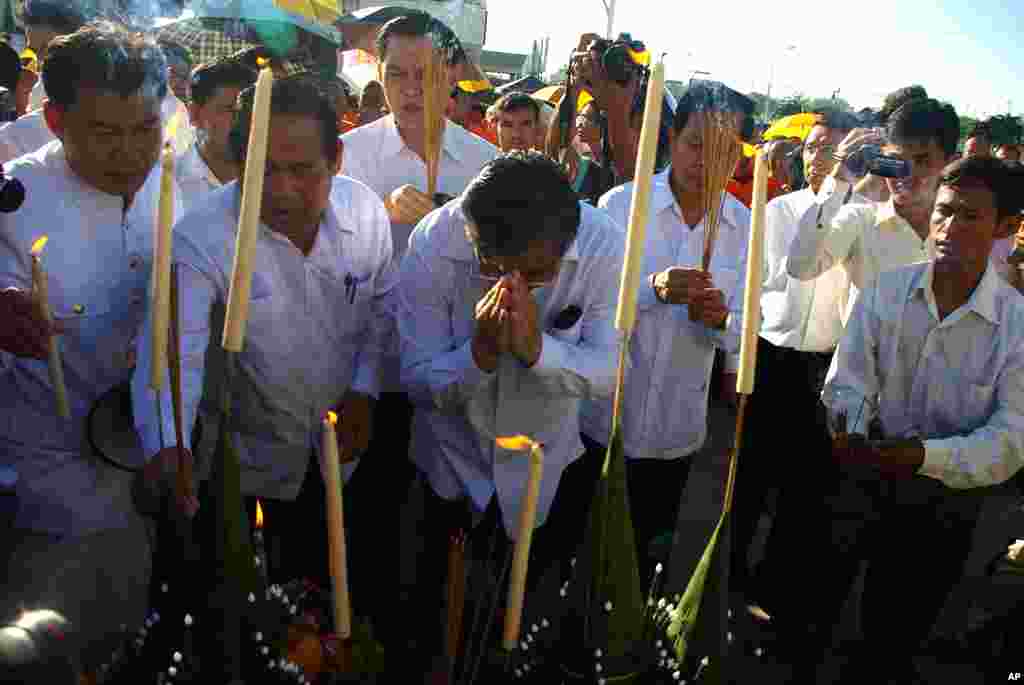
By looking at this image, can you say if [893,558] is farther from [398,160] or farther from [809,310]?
[398,160]

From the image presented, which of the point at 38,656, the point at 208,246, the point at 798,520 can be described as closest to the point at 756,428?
the point at 798,520

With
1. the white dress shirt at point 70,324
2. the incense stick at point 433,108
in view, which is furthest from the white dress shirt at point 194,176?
the white dress shirt at point 70,324

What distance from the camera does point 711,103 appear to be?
2.62 m

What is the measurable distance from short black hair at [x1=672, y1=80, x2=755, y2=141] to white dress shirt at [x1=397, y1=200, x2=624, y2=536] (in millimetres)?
678

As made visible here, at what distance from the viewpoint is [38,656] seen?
82 cm

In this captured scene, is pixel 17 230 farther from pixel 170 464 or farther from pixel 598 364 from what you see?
pixel 598 364

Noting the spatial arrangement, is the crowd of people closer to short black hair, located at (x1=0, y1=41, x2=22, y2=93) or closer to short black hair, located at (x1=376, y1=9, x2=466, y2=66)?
short black hair, located at (x1=376, y1=9, x2=466, y2=66)

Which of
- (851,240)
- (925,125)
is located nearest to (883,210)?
(851,240)

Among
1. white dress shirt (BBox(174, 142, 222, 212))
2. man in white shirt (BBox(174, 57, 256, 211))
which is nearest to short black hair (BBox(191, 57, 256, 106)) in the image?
man in white shirt (BBox(174, 57, 256, 211))

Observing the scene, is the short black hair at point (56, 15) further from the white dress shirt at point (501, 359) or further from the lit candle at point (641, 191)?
the lit candle at point (641, 191)

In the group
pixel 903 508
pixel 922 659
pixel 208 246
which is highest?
pixel 208 246

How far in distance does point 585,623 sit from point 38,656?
637mm

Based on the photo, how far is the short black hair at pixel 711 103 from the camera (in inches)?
104

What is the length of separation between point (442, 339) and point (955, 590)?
286 cm
